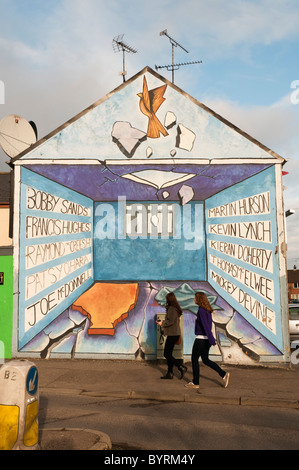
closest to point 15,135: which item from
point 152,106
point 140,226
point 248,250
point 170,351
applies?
point 152,106

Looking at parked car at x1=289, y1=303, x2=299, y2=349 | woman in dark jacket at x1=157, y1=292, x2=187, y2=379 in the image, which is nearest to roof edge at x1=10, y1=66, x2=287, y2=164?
woman in dark jacket at x1=157, y1=292, x2=187, y2=379

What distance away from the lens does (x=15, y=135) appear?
1168cm

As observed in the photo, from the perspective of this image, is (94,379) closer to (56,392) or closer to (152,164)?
(56,392)

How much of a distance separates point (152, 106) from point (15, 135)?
13.4 ft

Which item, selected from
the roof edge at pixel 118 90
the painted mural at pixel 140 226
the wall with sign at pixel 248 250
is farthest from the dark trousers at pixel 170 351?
the roof edge at pixel 118 90

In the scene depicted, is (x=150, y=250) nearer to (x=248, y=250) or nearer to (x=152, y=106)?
(x=248, y=250)

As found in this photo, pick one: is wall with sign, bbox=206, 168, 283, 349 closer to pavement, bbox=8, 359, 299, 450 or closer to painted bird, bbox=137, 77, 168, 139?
pavement, bbox=8, 359, 299, 450

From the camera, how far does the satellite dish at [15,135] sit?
11.3 m

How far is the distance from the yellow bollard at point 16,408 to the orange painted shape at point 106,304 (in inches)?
240

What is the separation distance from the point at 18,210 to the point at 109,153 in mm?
2857

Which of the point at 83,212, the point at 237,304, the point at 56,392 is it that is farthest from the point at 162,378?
the point at 83,212

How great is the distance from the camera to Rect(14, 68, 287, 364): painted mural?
33.8 feet

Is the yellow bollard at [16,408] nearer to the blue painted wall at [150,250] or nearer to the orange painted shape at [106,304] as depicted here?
the orange painted shape at [106,304]

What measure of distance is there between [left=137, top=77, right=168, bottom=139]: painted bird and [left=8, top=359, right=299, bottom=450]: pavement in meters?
6.02
